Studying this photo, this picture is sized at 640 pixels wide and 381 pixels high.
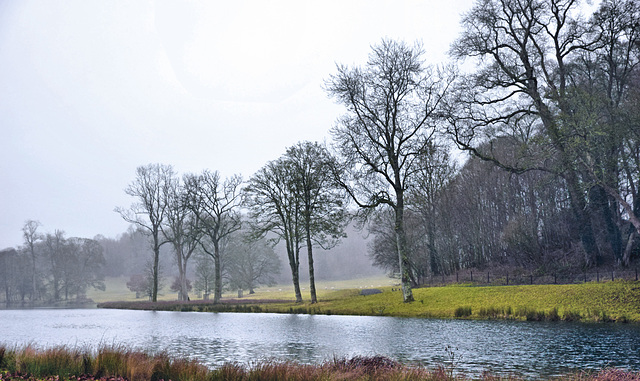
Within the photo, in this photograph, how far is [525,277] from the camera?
38.1 meters

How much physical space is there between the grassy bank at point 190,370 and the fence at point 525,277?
22.9 metres

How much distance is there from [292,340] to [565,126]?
2248cm

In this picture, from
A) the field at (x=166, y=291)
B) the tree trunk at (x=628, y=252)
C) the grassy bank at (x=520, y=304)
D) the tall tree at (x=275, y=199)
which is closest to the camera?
the grassy bank at (x=520, y=304)

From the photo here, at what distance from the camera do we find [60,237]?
97.6 metres

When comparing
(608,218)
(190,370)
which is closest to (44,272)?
Answer: (608,218)

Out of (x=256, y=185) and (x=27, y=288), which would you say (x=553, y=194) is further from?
(x=27, y=288)

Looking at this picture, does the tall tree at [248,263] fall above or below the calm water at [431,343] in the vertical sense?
above

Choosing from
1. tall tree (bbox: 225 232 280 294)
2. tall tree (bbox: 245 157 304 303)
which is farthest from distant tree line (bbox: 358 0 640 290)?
tall tree (bbox: 225 232 280 294)

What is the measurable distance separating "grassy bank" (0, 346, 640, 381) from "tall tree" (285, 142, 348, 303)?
97.1ft

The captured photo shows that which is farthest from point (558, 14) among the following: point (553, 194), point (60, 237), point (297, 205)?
point (60, 237)

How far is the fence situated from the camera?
31062 mm

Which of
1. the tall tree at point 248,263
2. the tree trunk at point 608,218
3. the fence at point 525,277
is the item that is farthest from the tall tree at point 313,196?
the tall tree at point 248,263

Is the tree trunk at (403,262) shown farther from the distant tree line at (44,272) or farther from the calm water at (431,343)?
the distant tree line at (44,272)

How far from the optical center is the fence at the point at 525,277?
31.1 m
